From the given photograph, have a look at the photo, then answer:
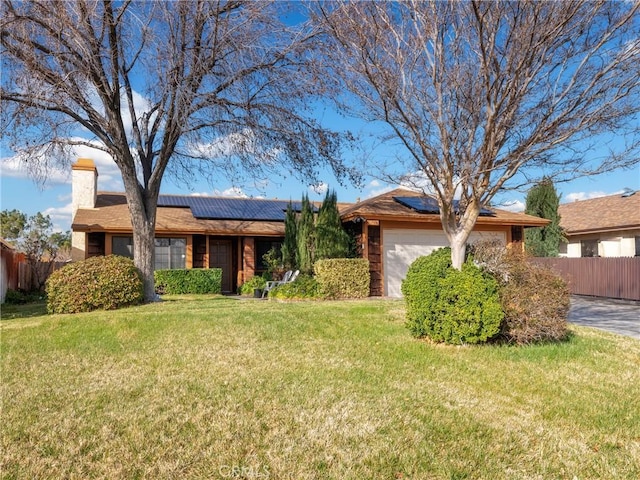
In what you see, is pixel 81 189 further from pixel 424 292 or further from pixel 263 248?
pixel 424 292

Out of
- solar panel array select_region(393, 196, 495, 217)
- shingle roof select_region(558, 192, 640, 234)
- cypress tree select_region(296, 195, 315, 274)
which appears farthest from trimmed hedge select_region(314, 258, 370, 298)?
shingle roof select_region(558, 192, 640, 234)

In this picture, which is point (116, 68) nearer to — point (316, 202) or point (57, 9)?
point (57, 9)

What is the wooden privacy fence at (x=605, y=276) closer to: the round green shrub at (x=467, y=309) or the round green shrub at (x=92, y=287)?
the round green shrub at (x=467, y=309)

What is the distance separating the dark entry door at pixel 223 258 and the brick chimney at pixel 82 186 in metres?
4.83

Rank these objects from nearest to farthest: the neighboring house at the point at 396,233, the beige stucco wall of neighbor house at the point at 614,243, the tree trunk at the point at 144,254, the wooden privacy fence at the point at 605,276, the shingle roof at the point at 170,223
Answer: the tree trunk at the point at 144,254 < the neighboring house at the point at 396,233 < the wooden privacy fence at the point at 605,276 < the shingle roof at the point at 170,223 < the beige stucco wall of neighbor house at the point at 614,243

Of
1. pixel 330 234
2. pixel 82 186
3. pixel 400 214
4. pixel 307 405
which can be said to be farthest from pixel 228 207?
pixel 307 405

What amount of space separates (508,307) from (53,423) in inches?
219

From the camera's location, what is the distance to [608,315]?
1088 centimetres

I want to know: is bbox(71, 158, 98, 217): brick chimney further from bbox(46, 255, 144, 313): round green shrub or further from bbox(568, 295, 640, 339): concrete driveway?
bbox(568, 295, 640, 339): concrete driveway

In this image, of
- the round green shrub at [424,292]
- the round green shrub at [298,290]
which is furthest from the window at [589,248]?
the round green shrub at [424,292]

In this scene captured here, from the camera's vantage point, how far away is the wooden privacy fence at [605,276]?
45.8ft

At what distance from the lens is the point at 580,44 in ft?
24.0

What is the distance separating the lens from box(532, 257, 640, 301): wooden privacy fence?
13961 millimetres

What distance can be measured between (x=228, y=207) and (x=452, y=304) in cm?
1387
